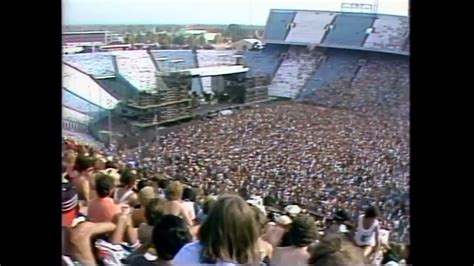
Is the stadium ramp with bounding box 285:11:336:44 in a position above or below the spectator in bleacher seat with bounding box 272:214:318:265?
above

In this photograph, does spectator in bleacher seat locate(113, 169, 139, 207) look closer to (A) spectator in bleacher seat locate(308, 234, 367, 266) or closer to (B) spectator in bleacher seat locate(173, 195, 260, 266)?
(B) spectator in bleacher seat locate(173, 195, 260, 266)

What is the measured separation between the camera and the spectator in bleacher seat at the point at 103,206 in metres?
1.20

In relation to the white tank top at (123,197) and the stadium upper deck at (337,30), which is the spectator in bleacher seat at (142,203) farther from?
the stadium upper deck at (337,30)

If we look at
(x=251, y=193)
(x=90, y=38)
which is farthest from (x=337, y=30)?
(x=90, y=38)

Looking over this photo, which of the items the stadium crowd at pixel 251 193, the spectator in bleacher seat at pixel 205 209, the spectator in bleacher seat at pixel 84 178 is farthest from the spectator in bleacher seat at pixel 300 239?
the spectator in bleacher seat at pixel 84 178

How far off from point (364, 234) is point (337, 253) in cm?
6

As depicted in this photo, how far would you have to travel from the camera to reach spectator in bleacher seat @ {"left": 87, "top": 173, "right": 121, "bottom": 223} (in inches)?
47.4

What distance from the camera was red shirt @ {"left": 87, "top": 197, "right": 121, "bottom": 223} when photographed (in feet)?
3.94

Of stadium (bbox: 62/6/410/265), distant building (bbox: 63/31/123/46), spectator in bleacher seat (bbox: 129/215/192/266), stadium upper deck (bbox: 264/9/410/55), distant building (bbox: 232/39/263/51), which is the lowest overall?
spectator in bleacher seat (bbox: 129/215/192/266)

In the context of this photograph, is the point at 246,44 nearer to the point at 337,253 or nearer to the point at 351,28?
the point at 351,28

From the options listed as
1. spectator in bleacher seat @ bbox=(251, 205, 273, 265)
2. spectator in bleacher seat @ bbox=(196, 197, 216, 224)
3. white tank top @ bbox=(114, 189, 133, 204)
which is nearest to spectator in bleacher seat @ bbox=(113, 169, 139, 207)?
white tank top @ bbox=(114, 189, 133, 204)

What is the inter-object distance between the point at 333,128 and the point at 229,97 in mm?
194
